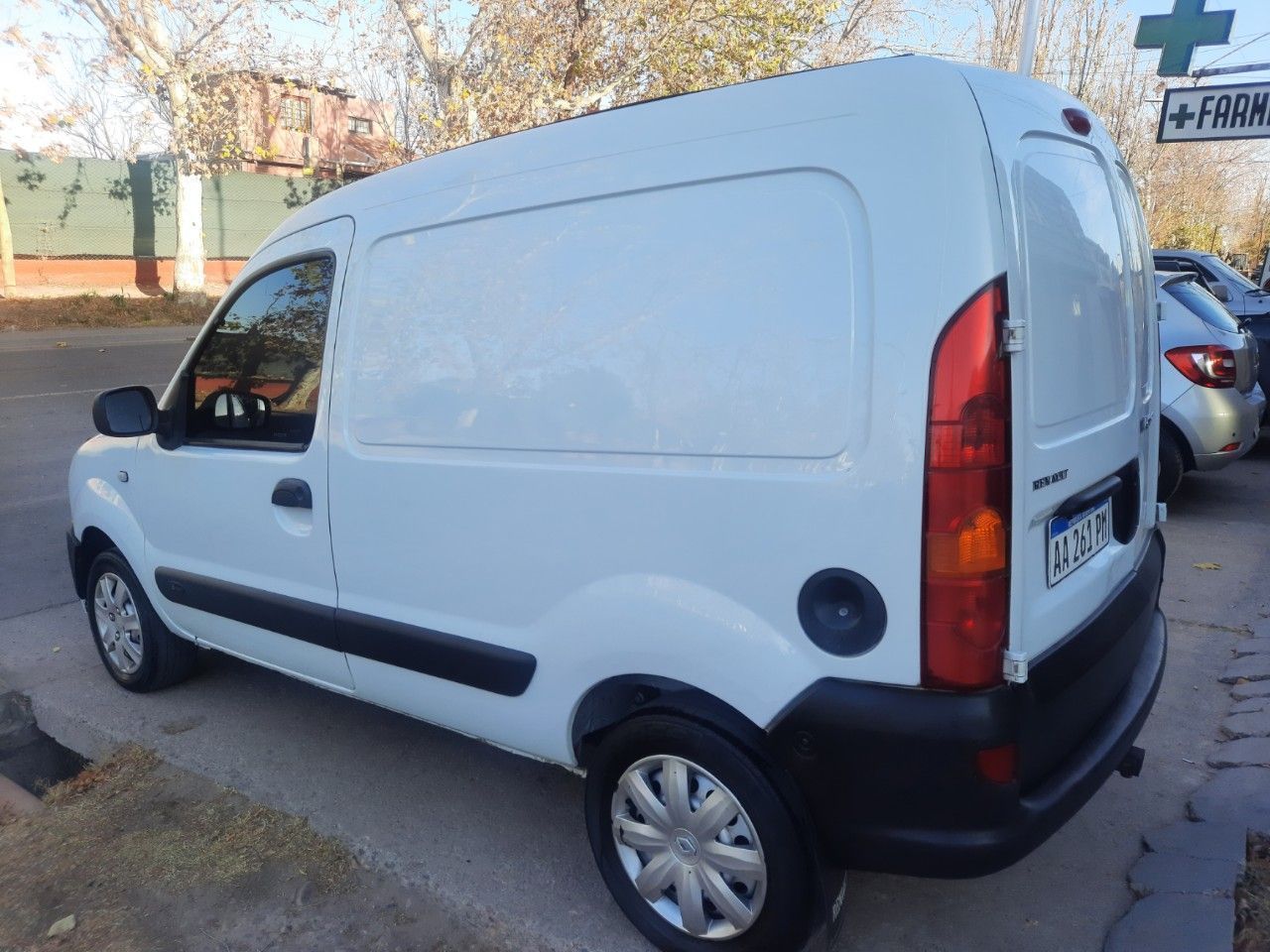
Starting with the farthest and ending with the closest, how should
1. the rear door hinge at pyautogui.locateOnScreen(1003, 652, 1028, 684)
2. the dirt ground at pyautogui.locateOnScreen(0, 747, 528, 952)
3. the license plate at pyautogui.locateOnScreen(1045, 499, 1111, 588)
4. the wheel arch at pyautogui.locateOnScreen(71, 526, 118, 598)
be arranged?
the wheel arch at pyautogui.locateOnScreen(71, 526, 118, 598), the dirt ground at pyautogui.locateOnScreen(0, 747, 528, 952), the license plate at pyautogui.locateOnScreen(1045, 499, 1111, 588), the rear door hinge at pyautogui.locateOnScreen(1003, 652, 1028, 684)

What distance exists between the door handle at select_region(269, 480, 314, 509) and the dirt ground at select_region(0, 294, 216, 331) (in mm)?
19941

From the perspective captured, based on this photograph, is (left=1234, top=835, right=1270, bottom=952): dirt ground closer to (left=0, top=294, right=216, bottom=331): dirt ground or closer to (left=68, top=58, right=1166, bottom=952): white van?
(left=68, top=58, right=1166, bottom=952): white van

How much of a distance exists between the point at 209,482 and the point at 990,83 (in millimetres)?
2855

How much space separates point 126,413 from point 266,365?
2.20 feet

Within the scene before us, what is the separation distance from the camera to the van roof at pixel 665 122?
2188 millimetres

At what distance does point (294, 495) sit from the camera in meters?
3.31

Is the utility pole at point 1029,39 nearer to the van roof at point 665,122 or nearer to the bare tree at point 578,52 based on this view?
the bare tree at point 578,52

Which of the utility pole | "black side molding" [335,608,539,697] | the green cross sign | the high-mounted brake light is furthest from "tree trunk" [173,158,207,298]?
the high-mounted brake light

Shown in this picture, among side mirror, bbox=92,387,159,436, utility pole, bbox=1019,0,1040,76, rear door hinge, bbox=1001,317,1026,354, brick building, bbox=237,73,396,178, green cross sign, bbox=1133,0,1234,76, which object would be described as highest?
brick building, bbox=237,73,396,178

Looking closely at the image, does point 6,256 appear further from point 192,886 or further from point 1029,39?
point 192,886

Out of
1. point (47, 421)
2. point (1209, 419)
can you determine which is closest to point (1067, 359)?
point (1209, 419)

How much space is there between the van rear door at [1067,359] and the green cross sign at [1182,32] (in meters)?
8.71

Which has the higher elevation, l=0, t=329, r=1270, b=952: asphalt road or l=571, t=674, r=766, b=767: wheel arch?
l=571, t=674, r=766, b=767: wheel arch

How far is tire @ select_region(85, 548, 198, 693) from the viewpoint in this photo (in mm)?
4250
